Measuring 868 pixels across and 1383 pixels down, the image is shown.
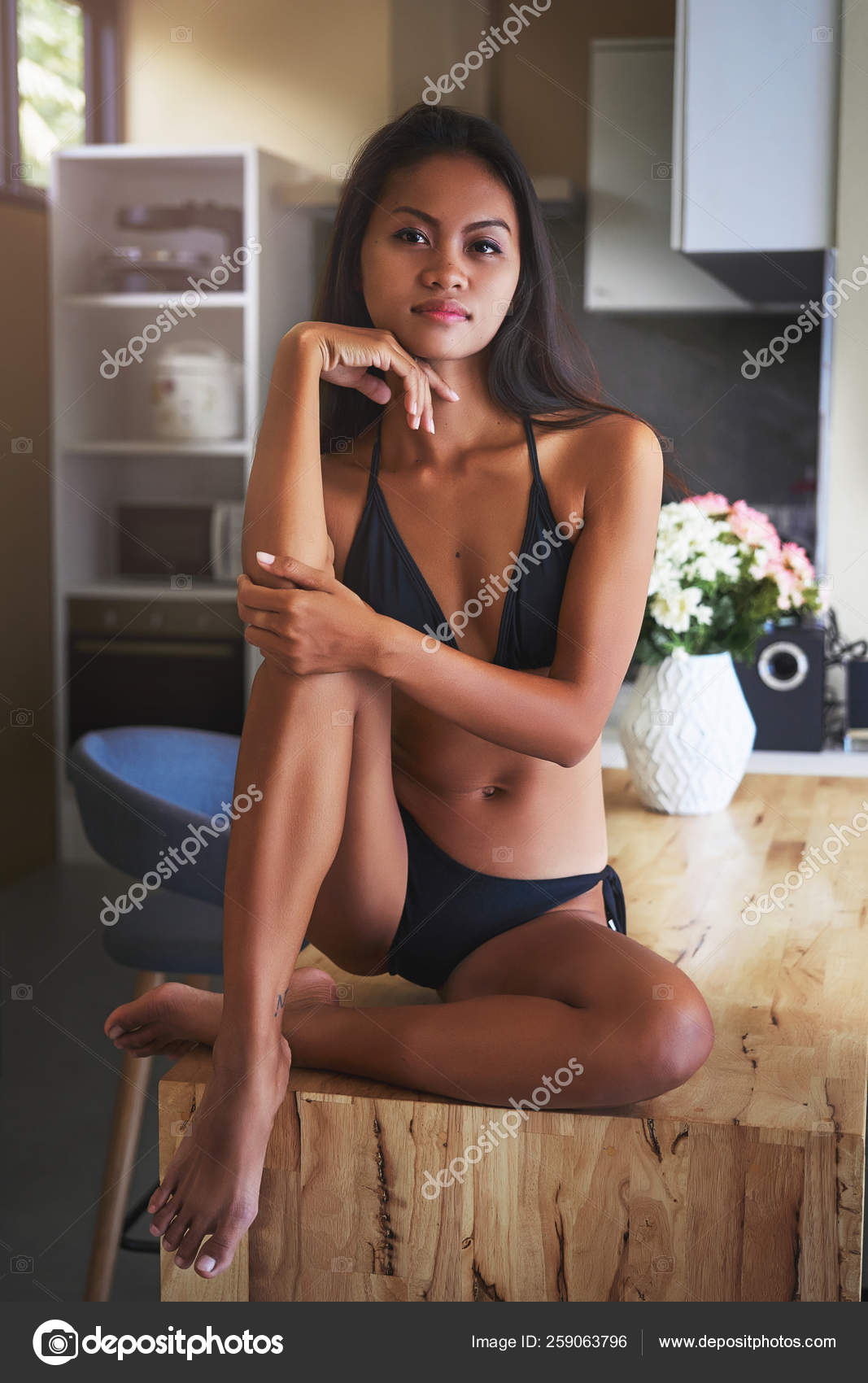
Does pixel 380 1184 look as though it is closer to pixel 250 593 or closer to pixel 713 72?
pixel 250 593

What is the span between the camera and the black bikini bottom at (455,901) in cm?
129

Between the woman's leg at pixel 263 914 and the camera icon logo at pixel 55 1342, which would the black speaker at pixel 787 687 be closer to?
the woman's leg at pixel 263 914

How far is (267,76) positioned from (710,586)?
9.74ft

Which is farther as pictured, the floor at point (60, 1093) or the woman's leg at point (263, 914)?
the floor at point (60, 1093)

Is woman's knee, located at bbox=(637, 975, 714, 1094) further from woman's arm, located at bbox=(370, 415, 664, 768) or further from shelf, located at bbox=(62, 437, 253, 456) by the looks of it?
shelf, located at bbox=(62, 437, 253, 456)

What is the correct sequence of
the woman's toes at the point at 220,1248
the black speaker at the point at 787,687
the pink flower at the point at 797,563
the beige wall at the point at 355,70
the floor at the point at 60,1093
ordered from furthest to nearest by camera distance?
1. the beige wall at the point at 355,70
2. the black speaker at the point at 787,687
3. the pink flower at the point at 797,563
4. the floor at the point at 60,1093
5. the woman's toes at the point at 220,1248

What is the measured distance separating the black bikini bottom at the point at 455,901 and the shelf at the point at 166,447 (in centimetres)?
278

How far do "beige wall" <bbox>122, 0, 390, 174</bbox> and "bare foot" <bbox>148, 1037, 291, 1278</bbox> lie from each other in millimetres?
3656

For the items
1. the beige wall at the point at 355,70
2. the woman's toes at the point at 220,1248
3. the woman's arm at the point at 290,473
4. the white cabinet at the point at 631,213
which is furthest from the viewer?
the beige wall at the point at 355,70

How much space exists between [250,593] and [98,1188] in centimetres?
157

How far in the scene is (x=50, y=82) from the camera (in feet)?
13.5

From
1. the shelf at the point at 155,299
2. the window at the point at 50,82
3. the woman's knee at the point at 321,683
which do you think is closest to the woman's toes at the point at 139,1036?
the woman's knee at the point at 321,683

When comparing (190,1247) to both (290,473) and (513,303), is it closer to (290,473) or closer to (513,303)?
(290,473)

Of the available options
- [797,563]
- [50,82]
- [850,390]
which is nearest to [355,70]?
[50,82]
